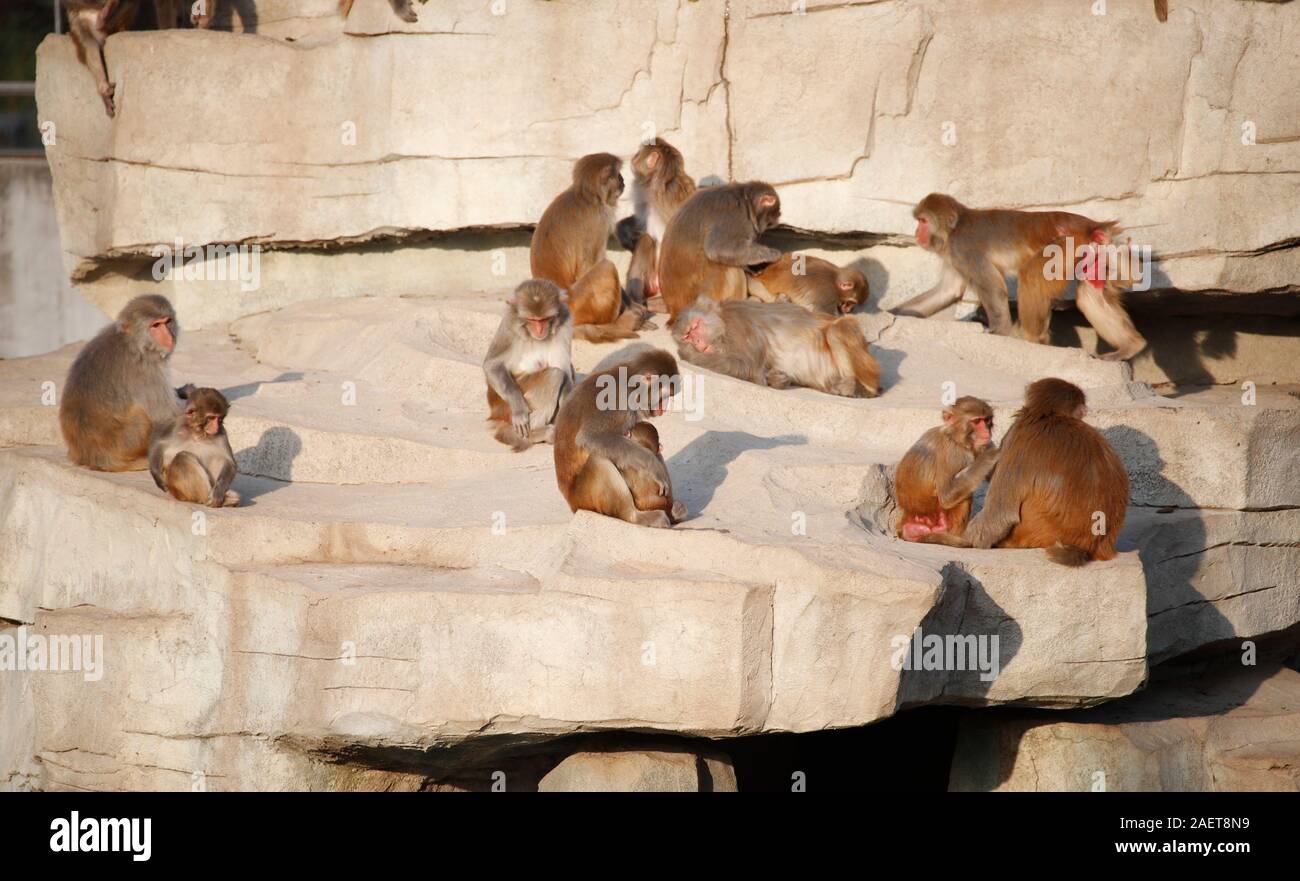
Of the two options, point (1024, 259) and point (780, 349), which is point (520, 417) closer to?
point (780, 349)

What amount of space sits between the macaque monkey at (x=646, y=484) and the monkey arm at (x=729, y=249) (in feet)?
10.5

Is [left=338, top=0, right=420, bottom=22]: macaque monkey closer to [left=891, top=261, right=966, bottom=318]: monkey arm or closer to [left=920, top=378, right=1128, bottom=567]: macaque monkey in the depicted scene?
[left=891, top=261, right=966, bottom=318]: monkey arm

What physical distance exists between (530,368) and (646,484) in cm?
190

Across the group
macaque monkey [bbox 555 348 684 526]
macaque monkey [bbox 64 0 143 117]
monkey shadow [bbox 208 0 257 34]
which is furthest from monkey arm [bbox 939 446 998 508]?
monkey shadow [bbox 208 0 257 34]

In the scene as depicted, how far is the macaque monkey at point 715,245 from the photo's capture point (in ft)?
35.0

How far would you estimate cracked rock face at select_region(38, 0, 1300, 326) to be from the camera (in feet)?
36.9

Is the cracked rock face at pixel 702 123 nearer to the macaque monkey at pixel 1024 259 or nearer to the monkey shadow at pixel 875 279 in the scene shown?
the monkey shadow at pixel 875 279

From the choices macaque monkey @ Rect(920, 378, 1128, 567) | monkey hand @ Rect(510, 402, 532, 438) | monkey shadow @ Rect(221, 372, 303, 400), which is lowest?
macaque monkey @ Rect(920, 378, 1128, 567)

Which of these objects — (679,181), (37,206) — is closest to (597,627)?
(679,181)

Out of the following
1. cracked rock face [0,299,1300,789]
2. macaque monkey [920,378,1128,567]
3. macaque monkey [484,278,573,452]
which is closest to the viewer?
cracked rock face [0,299,1300,789]

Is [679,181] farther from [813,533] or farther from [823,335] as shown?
[813,533]

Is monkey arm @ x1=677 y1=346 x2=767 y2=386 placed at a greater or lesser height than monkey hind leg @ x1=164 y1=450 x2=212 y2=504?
greater

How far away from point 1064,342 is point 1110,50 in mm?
2214

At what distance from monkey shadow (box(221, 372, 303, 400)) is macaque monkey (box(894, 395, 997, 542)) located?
4232 millimetres
